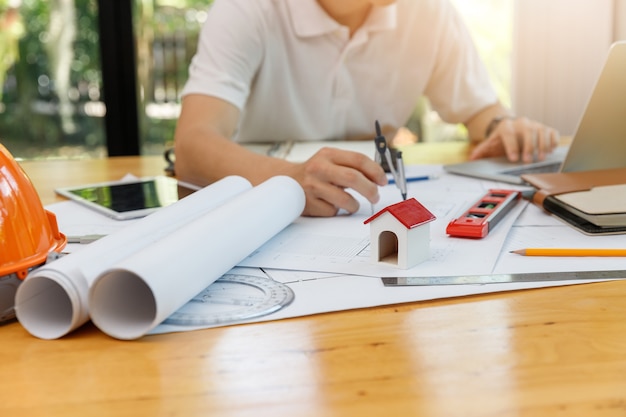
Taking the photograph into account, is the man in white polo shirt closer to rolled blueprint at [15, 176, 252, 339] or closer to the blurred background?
rolled blueprint at [15, 176, 252, 339]

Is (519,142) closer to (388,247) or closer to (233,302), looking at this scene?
(388,247)

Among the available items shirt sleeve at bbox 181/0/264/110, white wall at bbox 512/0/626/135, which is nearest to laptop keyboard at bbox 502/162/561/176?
shirt sleeve at bbox 181/0/264/110

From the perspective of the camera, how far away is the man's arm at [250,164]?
91 cm

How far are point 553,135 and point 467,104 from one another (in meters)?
0.37

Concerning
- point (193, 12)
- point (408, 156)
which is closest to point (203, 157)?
point (408, 156)

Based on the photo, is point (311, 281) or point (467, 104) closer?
point (311, 281)

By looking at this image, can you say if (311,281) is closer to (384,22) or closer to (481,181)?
(481,181)

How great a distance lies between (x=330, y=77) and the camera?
1.63 meters

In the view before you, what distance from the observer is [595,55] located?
2414mm

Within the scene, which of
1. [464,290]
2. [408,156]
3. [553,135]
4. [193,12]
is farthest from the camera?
[193,12]

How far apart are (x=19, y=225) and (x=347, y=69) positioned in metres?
1.15

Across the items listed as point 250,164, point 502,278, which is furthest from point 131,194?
point 502,278

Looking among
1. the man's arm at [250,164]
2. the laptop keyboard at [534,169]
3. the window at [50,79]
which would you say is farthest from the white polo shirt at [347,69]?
the window at [50,79]

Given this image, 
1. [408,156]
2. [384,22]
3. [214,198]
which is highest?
[384,22]
